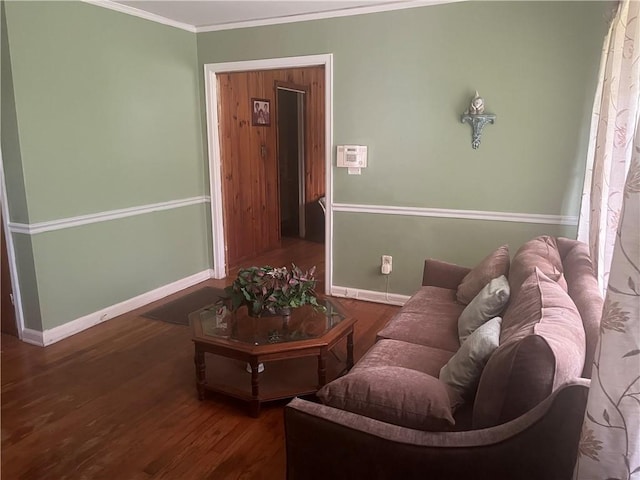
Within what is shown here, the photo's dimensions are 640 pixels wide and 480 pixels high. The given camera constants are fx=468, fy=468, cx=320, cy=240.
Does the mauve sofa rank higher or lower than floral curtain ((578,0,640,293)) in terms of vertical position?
lower

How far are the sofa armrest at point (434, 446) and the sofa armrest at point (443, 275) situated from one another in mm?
1859

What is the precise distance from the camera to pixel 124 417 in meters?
2.50

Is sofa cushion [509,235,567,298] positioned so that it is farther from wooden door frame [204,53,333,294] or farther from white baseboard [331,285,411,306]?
wooden door frame [204,53,333,294]

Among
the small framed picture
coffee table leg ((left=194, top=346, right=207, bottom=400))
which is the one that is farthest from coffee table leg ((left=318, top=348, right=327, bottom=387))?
the small framed picture

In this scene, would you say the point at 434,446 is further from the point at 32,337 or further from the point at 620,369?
the point at 32,337

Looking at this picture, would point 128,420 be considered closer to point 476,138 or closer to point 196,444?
point 196,444

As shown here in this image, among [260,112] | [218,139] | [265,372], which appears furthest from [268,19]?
[265,372]

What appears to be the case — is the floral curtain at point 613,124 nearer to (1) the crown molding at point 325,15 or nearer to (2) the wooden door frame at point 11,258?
(1) the crown molding at point 325,15

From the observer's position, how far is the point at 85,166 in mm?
3480

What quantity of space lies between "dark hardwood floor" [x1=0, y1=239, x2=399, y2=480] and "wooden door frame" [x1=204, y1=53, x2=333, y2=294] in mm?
1221

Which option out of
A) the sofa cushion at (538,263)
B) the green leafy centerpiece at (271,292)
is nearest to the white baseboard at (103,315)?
the green leafy centerpiece at (271,292)

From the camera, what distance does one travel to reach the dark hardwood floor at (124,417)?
213 cm

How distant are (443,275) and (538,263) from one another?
981mm

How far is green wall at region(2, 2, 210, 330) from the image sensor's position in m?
3.10
